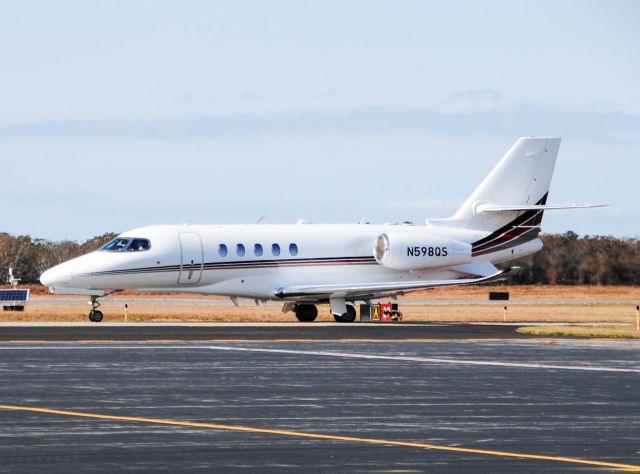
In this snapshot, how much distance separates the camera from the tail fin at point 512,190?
5300 centimetres

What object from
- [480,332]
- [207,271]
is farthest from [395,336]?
[207,271]

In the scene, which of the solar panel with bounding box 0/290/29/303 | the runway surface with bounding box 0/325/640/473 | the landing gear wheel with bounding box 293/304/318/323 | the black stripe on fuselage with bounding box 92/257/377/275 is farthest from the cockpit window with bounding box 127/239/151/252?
the solar panel with bounding box 0/290/29/303

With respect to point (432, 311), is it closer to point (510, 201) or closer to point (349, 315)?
point (510, 201)

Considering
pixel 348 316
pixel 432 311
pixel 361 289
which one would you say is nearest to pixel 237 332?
pixel 361 289

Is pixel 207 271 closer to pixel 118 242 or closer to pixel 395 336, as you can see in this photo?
pixel 118 242

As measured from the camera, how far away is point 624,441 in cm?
1465

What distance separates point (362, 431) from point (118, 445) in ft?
10.0

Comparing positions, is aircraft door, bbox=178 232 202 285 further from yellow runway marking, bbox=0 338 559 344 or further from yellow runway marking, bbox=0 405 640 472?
yellow runway marking, bbox=0 405 640 472

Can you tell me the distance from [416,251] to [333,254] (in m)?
3.33

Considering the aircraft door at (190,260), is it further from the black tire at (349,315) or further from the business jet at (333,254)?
the black tire at (349,315)

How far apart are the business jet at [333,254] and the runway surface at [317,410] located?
1626 cm

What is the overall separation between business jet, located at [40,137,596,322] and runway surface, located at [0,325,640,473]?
16.3 meters

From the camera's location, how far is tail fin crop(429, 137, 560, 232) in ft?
174

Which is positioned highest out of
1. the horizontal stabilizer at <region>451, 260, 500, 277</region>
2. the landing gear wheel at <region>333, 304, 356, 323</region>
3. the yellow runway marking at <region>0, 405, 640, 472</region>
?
the horizontal stabilizer at <region>451, 260, 500, 277</region>
